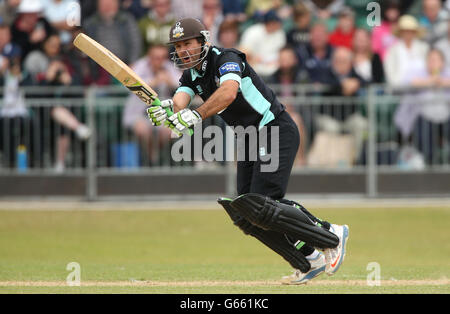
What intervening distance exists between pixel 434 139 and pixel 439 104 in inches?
24.2

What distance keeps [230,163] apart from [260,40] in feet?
9.41

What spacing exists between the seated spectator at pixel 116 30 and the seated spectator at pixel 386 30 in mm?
4514

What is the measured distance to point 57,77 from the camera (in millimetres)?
16031

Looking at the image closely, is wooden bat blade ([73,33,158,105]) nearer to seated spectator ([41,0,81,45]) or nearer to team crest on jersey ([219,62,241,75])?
team crest on jersey ([219,62,241,75])

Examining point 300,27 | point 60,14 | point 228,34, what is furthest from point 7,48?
point 300,27

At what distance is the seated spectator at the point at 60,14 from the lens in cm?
1717

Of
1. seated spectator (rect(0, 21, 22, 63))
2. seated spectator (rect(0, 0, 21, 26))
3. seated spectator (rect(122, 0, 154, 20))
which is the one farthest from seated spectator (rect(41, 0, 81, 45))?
seated spectator (rect(122, 0, 154, 20))

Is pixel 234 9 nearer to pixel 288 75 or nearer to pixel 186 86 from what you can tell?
pixel 288 75

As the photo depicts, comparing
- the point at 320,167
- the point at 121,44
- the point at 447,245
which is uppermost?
the point at 121,44

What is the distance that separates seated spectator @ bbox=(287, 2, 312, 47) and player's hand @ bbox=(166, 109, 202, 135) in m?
9.13

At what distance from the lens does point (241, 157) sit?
29.7ft

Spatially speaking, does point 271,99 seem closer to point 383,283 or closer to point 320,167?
point 383,283

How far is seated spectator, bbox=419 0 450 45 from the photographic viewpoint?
17031mm
